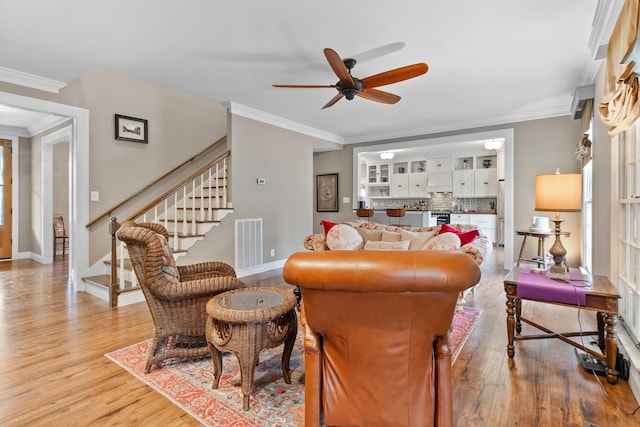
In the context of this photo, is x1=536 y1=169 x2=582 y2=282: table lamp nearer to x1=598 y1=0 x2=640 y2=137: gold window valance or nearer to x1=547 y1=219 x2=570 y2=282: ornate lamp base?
x1=547 y1=219 x2=570 y2=282: ornate lamp base

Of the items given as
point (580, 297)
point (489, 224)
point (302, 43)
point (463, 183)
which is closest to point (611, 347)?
point (580, 297)

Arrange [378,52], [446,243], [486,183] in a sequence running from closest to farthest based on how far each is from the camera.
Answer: [378,52] < [446,243] < [486,183]

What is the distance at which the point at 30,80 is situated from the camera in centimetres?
373

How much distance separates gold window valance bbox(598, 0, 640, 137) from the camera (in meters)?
1.64

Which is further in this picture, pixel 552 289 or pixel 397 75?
pixel 397 75

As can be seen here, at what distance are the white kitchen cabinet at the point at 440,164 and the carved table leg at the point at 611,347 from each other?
7.46m

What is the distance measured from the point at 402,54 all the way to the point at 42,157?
657 cm

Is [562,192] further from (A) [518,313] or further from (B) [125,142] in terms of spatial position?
(B) [125,142]

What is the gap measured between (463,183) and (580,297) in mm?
7218

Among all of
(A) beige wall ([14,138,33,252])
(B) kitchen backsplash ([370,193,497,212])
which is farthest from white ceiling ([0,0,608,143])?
(B) kitchen backsplash ([370,193,497,212])

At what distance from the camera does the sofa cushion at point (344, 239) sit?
402 cm

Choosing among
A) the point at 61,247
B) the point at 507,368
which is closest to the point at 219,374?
the point at 507,368

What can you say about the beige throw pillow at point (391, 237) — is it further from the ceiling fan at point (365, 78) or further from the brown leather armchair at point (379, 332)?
the brown leather armchair at point (379, 332)

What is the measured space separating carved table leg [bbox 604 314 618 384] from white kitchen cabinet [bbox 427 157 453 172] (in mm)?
7462
